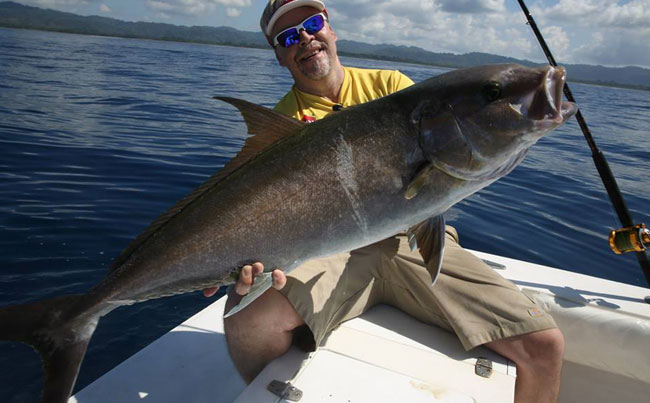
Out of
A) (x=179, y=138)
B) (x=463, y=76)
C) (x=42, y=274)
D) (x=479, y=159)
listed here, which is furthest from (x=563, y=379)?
(x=179, y=138)

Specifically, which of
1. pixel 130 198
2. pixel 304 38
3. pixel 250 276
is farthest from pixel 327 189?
pixel 130 198

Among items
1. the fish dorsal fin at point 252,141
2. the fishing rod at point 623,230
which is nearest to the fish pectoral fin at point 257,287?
the fish dorsal fin at point 252,141

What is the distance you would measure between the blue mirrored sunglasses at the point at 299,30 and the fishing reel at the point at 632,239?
2.92 m

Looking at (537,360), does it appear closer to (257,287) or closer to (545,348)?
(545,348)

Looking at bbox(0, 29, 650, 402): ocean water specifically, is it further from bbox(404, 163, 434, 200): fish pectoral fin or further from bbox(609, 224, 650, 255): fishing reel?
bbox(404, 163, 434, 200): fish pectoral fin

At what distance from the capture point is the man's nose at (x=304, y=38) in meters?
3.64

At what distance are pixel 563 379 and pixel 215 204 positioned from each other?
117 inches

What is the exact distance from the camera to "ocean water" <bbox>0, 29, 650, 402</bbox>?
4.27 meters

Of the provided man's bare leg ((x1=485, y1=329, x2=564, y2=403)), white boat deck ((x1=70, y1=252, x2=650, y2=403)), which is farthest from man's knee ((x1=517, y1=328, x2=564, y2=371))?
white boat deck ((x1=70, y1=252, x2=650, y2=403))

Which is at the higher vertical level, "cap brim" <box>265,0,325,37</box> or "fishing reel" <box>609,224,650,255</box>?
"cap brim" <box>265,0,325,37</box>

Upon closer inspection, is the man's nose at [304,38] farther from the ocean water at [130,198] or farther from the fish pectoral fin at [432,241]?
the ocean water at [130,198]

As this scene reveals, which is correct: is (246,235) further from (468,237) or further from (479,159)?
(468,237)

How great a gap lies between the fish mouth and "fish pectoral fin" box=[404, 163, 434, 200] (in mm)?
414

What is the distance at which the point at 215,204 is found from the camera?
2.04 meters
